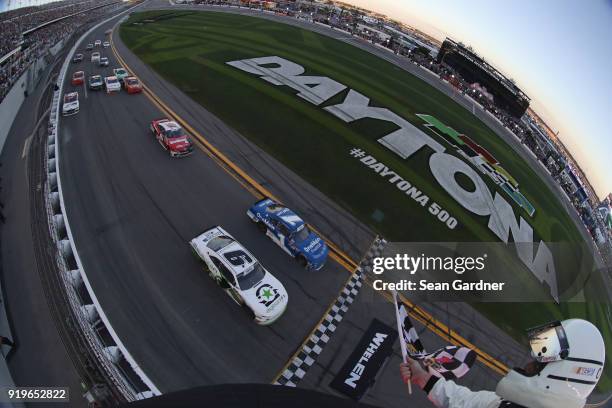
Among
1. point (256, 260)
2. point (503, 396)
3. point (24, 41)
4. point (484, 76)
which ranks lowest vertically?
point (256, 260)

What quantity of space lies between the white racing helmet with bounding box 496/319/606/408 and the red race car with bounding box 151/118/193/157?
19648mm

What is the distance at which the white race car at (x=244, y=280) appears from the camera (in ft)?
37.2

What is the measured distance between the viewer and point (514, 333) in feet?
43.8

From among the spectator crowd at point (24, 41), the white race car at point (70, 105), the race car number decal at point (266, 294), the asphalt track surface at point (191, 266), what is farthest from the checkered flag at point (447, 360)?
the spectator crowd at point (24, 41)

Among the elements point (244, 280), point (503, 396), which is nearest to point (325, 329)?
point (244, 280)

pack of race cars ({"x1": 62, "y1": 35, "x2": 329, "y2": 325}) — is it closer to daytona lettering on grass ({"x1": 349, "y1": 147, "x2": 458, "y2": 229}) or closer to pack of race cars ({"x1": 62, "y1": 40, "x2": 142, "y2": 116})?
daytona lettering on grass ({"x1": 349, "y1": 147, "x2": 458, "y2": 229})

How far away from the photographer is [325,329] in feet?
39.2

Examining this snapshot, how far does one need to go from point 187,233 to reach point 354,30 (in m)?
52.9

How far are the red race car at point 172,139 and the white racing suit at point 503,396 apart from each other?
18797 millimetres

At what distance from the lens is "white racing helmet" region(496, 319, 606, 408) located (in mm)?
3721

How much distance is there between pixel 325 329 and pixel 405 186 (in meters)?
11.2

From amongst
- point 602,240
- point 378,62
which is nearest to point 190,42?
point 378,62
